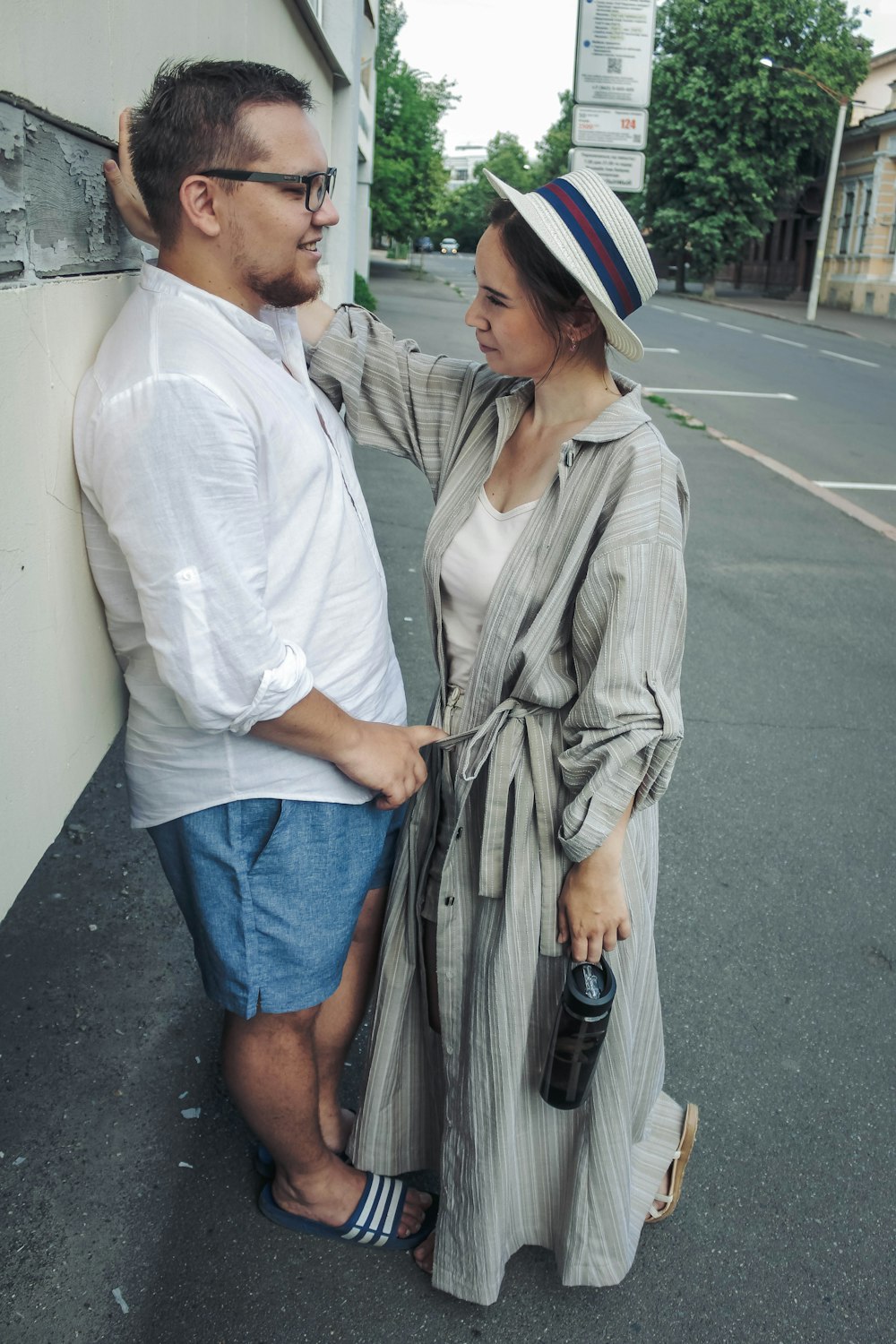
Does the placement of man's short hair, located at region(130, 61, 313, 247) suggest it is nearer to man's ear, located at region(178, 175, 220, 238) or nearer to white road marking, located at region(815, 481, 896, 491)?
man's ear, located at region(178, 175, 220, 238)

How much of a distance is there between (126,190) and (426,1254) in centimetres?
202

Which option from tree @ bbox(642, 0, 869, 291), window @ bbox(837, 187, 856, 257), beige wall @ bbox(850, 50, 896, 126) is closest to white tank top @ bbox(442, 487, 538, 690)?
tree @ bbox(642, 0, 869, 291)

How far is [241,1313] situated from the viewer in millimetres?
2018

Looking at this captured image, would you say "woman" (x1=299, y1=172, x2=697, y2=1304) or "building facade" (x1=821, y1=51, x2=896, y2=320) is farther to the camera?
"building facade" (x1=821, y1=51, x2=896, y2=320)

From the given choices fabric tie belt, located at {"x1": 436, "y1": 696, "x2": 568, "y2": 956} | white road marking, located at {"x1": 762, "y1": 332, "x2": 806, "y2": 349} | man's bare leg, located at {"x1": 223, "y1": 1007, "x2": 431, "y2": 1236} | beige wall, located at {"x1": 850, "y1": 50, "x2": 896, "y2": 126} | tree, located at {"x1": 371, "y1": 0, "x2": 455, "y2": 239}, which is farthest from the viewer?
beige wall, located at {"x1": 850, "y1": 50, "x2": 896, "y2": 126}

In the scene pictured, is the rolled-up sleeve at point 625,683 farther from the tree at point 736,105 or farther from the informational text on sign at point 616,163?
the tree at point 736,105

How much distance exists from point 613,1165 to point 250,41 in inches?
147

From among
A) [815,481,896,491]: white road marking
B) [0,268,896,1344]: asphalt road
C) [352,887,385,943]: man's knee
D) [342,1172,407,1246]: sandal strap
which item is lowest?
[0,268,896,1344]: asphalt road

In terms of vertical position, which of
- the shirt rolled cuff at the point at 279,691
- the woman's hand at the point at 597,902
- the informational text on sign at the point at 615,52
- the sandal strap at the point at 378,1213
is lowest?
the sandal strap at the point at 378,1213

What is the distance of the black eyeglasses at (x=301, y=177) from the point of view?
1.62 meters

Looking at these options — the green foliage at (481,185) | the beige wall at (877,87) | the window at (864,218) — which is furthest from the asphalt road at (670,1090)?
the green foliage at (481,185)

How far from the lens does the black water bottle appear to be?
183 centimetres

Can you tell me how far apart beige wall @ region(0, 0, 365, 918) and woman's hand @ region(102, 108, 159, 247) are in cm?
3

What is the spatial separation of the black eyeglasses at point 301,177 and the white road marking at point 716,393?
41.8ft
